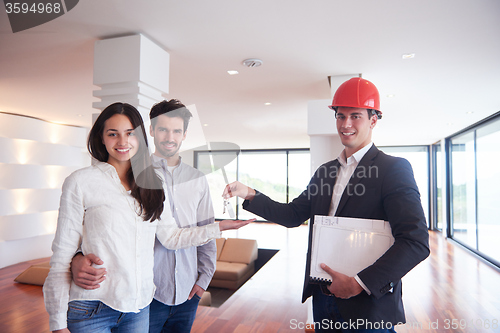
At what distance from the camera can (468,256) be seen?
6.61m

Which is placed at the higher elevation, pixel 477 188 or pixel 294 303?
pixel 477 188

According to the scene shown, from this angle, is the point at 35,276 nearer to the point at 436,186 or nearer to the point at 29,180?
the point at 29,180

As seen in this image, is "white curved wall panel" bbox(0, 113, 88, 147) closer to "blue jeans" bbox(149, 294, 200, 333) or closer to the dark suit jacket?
"blue jeans" bbox(149, 294, 200, 333)

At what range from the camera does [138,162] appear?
1.38 metres

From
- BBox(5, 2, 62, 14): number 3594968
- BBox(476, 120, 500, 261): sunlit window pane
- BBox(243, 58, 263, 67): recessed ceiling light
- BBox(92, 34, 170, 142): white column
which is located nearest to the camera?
BBox(5, 2, 62, 14): number 3594968

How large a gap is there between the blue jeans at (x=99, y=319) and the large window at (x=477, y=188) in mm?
6116

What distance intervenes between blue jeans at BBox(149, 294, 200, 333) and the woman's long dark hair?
531 millimetres

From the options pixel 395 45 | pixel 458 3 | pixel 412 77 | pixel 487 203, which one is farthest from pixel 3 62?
pixel 487 203

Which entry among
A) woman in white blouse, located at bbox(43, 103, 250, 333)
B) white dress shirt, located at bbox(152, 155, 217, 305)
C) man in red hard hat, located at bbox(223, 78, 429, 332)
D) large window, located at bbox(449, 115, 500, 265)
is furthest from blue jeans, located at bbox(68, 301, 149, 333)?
large window, located at bbox(449, 115, 500, 265)

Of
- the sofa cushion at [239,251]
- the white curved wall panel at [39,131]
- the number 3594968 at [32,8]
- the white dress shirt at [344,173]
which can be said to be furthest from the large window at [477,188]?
the white curved wall panel at [39,131]

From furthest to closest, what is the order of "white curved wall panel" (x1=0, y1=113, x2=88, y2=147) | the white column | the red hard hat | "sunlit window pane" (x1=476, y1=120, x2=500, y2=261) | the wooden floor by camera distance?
"white curved wall panel" (x1=0, y1=113, x2=88, y2=147)
"sunlit window pane" (x1=476, y1=120, x2=500, y2=261)
the wooden floor
the white column
the red hard hat

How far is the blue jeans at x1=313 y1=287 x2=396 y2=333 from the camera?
130 cm

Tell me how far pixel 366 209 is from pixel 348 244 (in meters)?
0.15

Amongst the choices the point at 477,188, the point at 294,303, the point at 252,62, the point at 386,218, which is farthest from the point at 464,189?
the point at 386,218
